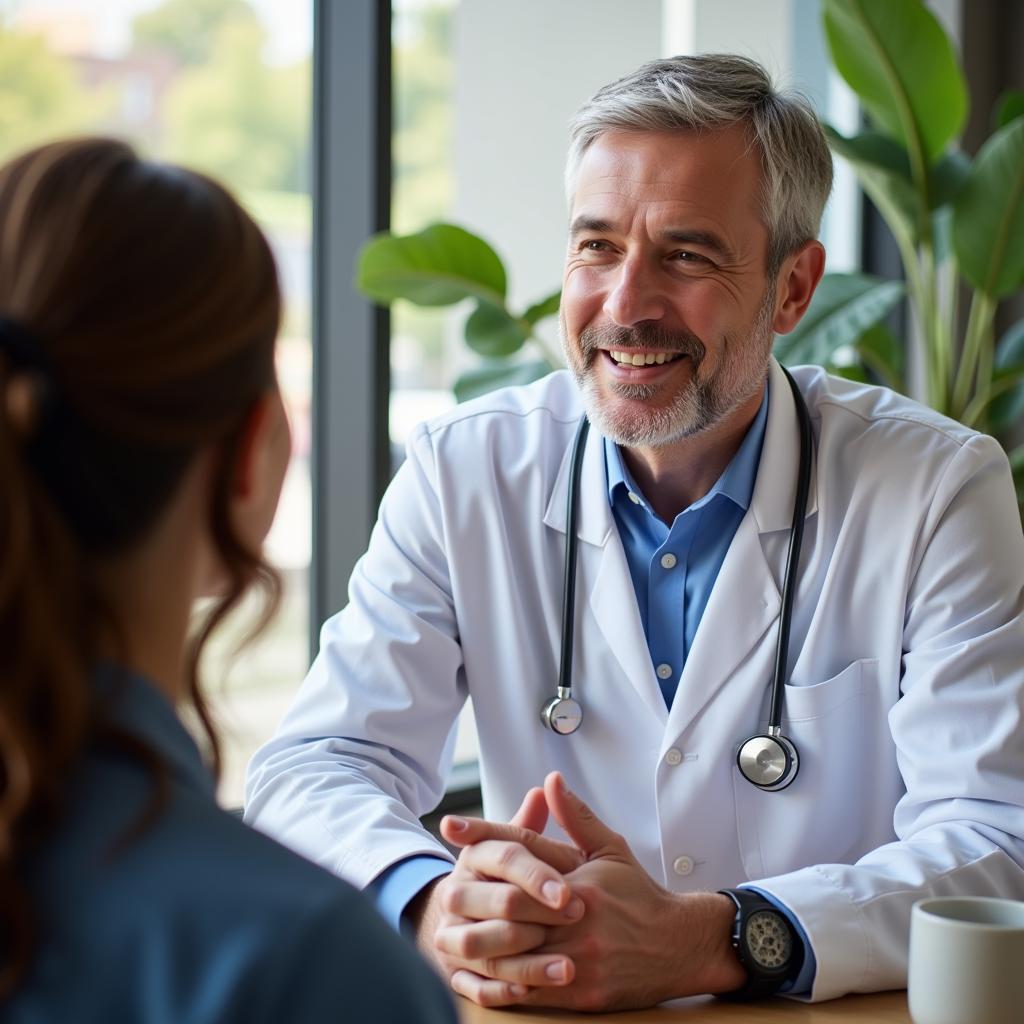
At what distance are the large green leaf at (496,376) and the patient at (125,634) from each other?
180 cm

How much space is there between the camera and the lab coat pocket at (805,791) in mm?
1651

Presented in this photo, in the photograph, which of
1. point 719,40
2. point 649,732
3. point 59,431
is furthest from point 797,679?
point 719,40

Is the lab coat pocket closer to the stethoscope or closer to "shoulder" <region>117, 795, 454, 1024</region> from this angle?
the stethoscope

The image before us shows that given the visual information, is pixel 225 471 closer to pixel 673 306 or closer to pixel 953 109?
pixel 673 306

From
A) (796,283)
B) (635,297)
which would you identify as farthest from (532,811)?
(796,283)

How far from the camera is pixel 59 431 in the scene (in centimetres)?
67

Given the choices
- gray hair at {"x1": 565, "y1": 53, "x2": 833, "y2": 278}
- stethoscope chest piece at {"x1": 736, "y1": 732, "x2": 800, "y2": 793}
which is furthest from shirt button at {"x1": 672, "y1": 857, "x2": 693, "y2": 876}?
gray hair at {"x1": 565, "y1": 53, "x2": 833, "y2": 278}

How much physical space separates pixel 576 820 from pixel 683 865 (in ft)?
1.24

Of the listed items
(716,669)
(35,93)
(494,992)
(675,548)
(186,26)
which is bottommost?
(494,992)

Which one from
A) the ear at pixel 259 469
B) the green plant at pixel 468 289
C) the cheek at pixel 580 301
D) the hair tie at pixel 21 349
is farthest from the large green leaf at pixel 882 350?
the hair tie at pixel 21 349

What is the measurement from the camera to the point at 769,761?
164cm

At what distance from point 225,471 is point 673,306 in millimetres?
1124

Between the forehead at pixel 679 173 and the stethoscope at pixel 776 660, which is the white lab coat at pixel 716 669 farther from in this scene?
the forehead at pixel 679 173

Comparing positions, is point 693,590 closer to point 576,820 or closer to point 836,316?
point 576,820
